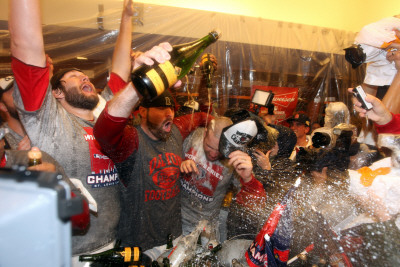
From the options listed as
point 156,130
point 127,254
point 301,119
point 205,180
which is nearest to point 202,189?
point 205,180

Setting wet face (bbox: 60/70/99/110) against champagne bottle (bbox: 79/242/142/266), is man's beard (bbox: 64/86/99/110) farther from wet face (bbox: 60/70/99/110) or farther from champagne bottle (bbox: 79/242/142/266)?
champagne bottle (bbox: 79/242/142/266)

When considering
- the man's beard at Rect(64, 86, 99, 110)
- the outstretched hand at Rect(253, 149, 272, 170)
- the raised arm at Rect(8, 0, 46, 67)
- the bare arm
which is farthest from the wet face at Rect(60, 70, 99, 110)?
the bare arm

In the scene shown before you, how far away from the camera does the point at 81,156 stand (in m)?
1.08

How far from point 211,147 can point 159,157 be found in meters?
0.28

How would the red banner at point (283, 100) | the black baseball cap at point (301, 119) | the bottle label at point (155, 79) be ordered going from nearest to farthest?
the bottle label at point (155, 79) < the red banner at point (283, 100) < the black baseball cap at point (301, 119)

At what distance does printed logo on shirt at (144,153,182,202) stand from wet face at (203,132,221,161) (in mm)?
173

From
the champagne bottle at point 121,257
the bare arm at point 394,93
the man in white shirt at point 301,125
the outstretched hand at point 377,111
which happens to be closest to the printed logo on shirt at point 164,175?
the champagne bottle at point 121,257

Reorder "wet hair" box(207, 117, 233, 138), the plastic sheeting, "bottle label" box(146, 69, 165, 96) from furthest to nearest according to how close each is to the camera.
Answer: the plastic sheeting → "wet hair" box(207, 117, 233, 138) → "bottle label" box(146, 69, 165, 96)

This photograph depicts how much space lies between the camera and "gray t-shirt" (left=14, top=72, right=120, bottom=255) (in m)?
1.00

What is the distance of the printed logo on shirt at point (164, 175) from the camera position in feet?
4.18

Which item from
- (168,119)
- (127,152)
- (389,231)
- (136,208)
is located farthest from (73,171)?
(389,231)

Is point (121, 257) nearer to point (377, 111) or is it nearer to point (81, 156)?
point (81, 156)

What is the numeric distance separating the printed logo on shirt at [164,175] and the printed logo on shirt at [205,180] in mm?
97

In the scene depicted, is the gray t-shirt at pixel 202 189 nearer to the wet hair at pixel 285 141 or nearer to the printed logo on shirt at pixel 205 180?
the printed logo on shirt at pixel 205 180
